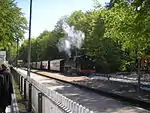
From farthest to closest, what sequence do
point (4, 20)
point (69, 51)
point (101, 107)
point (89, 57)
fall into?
1. point (69, 51)
2. point (89, 57)
3. point (4, 20)
4. point (101, 107)

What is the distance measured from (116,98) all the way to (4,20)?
39.0 feet

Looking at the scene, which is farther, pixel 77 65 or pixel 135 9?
pixel 77 65

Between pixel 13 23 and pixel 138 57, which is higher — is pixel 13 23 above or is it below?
above

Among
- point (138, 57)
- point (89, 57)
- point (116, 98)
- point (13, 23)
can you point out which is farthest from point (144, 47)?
point (89, 57)

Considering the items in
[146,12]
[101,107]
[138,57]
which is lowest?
[101,107]

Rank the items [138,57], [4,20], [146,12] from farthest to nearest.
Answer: [4,20] → [138,57] → [146,12]

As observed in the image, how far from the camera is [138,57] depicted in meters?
28.8

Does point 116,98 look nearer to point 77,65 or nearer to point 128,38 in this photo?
point 128,38

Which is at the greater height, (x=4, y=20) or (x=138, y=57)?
(x=4, y=20)

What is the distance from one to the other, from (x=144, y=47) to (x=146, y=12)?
4.99 meters

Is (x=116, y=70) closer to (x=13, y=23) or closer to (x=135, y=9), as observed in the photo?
(x=13, y=23)

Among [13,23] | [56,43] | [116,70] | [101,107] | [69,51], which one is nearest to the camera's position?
[101,107]

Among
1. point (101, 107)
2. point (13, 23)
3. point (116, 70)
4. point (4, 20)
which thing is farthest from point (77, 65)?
point (101, 107)

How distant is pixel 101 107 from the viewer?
19891mm
